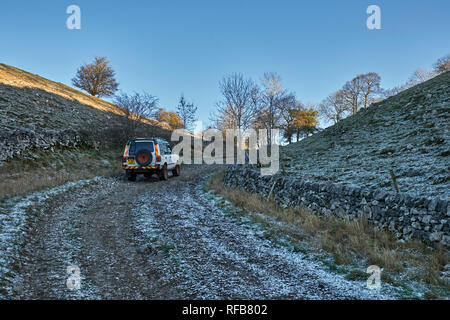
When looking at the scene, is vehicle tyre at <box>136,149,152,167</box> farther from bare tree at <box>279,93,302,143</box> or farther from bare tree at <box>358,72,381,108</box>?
bare tree at <box>358,72,381,108</box>

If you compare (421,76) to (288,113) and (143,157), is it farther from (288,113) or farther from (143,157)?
(143,157)

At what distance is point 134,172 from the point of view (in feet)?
46.3

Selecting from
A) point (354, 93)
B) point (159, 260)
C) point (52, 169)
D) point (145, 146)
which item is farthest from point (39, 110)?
point (354, 93)

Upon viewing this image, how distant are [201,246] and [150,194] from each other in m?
6.20

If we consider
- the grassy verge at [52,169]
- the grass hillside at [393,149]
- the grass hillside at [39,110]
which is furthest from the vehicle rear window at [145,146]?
the grass hillside at [39,110]

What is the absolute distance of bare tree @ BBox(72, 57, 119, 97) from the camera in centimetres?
4481

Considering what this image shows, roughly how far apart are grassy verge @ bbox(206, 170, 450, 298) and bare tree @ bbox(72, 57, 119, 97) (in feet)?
150

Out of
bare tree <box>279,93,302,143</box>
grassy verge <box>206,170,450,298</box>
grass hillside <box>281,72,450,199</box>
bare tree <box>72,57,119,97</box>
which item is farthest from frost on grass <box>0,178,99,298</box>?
bare tree <box>72,57,119,97</box>

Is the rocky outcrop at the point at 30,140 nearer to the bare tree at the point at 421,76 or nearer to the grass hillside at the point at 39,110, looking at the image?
the grass hillside at the point at 39,110

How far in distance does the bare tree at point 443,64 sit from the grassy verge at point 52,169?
40.8 metres

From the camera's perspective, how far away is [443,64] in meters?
33.9

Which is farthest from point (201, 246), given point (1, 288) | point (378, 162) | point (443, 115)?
point (443, 115)

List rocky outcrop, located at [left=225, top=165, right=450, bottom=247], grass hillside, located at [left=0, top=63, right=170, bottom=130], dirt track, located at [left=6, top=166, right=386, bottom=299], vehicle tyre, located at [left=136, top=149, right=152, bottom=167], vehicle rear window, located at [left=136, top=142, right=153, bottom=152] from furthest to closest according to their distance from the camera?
grass hillside, located at [left=0, top=63, right=170, bottom=130]
vehicle rear window, located at [left=136, top=142, right=153, bottom=152]
vehicle tyre, located at [left=136, top=149, right=152, bottom=167]
rocky outcrop, located at [left=225, top=165, right=450, bottom=247]
dirt track, located at [left=6, top=166, right=386, bottom=299]

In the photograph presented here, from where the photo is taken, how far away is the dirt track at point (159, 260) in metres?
3.83
